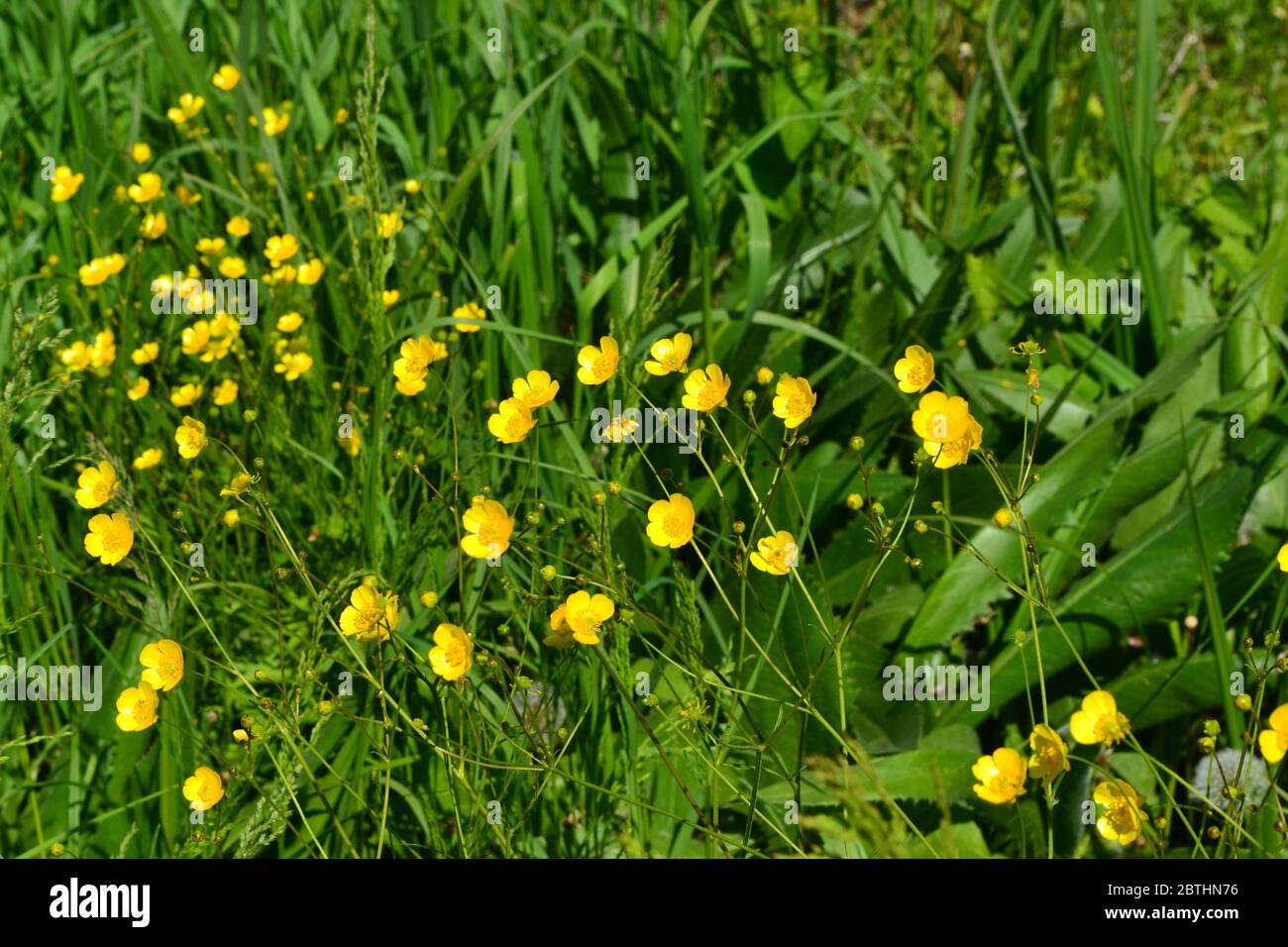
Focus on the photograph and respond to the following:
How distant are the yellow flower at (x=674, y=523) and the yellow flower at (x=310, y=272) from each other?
0.98 m

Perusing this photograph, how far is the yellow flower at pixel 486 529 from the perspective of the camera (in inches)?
52.0

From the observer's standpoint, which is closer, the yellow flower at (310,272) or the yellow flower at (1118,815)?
the yellow flower at (1118,815)

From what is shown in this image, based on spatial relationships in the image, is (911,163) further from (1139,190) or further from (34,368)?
(34,368)

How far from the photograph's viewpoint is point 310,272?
210cm

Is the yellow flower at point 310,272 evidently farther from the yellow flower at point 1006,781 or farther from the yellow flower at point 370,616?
the yellow flower at point 1006,781

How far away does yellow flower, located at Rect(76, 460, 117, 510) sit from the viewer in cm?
149

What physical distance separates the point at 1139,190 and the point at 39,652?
198cm

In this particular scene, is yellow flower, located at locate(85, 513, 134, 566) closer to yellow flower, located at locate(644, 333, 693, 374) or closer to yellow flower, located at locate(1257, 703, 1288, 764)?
yellow flower, located at locate(644, 333, 693, 374)

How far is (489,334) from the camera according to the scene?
2.12m

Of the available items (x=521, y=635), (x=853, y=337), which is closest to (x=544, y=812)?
(x=521, y=635)

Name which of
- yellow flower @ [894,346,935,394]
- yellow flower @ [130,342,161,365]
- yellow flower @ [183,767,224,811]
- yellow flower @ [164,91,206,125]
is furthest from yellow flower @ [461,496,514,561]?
yellow flower @ [164,91,206,125]

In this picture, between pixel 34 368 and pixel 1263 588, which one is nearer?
pixel 1263 588

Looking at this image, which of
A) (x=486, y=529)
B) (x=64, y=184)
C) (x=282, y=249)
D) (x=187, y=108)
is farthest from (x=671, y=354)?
(x=187, y=108)

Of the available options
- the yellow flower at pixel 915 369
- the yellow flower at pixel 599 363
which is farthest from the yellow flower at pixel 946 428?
the yellow flower at pixel 599 363
